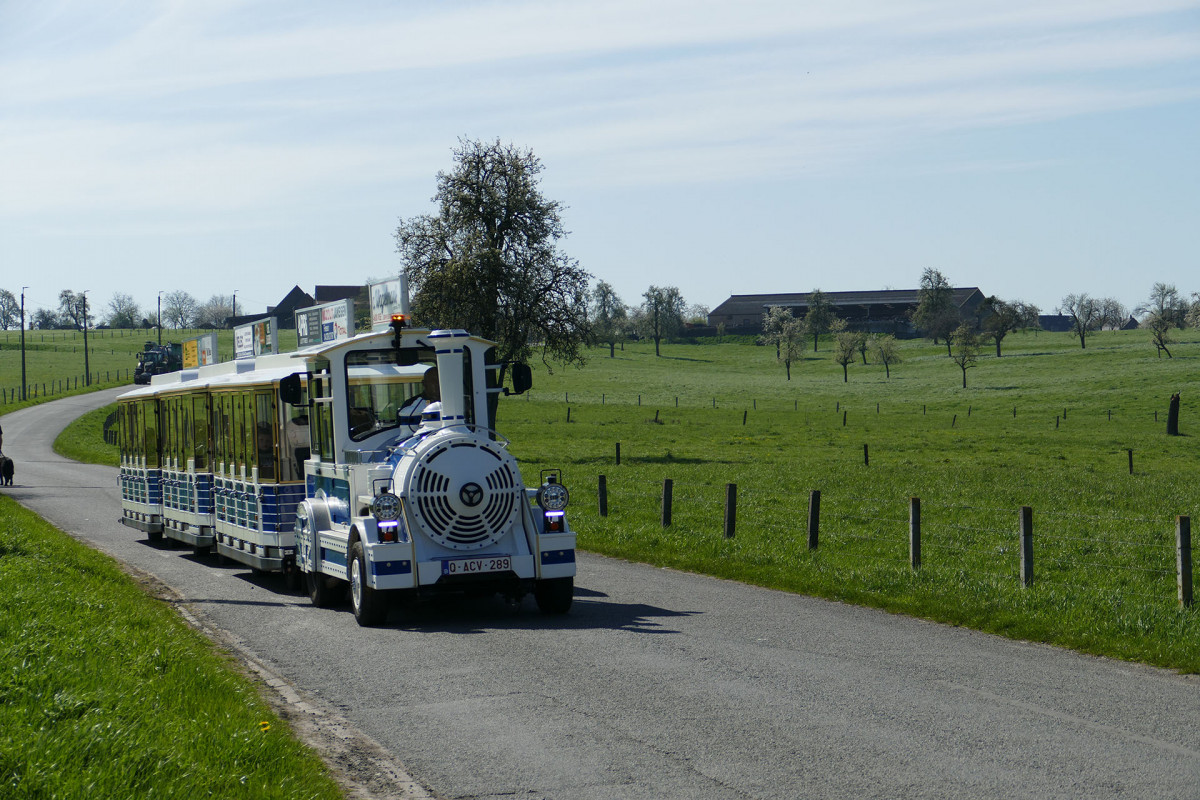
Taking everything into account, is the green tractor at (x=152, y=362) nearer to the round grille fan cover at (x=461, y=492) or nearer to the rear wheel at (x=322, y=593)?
the rear wheel at (x=322, y=593)

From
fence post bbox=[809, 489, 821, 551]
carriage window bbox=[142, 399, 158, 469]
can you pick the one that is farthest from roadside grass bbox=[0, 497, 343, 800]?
carriage window bbox=[142, 399, 158, 469]

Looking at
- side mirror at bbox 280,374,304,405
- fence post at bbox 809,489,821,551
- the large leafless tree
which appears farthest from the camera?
the large leafless tree

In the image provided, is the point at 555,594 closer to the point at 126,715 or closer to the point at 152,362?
the point at 126,715

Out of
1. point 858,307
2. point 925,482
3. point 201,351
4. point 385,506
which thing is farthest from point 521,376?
point 858,307

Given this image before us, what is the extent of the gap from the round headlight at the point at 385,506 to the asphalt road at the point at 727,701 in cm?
114

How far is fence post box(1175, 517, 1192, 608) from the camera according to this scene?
11.3 metres

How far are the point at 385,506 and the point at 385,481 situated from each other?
637mm

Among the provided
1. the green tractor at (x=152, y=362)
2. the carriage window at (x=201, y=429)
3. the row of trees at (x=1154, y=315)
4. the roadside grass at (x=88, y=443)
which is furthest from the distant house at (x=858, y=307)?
the carriage window at (x=201, y=429)

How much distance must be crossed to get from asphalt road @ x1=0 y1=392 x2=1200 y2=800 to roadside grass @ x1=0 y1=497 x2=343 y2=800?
79 centimetres

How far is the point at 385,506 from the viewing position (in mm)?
11461

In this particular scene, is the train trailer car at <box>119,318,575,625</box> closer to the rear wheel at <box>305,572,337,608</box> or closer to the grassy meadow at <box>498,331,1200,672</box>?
the rear wheel at <box>305,572,337,608</box>

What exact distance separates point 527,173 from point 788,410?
3444cm

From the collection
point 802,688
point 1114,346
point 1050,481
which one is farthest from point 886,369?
point 802,688

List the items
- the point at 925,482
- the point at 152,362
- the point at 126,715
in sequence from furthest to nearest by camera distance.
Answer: the point at 152,362 < the point at 925,482 < the point at 126,715
